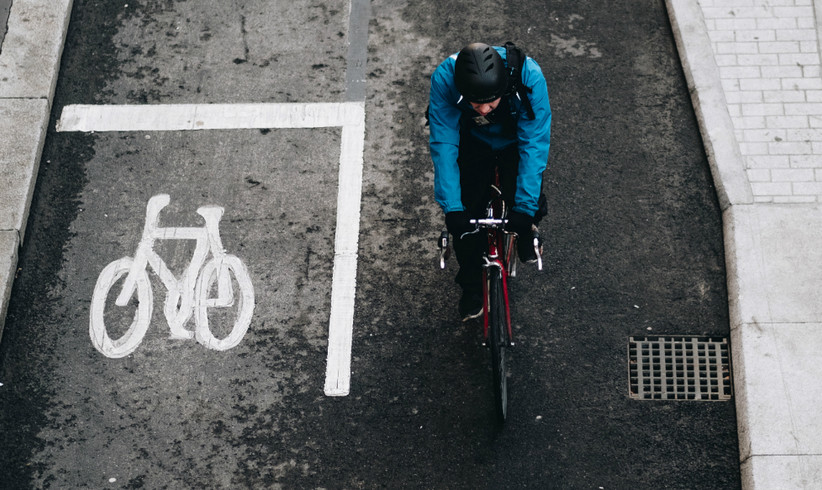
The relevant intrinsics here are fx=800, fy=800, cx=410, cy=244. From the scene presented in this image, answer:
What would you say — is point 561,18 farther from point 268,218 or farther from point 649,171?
point 268,218

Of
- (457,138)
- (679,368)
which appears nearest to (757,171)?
(679,368)

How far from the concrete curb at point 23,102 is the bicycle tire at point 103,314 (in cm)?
69

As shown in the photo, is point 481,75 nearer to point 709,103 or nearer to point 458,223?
point 458,223

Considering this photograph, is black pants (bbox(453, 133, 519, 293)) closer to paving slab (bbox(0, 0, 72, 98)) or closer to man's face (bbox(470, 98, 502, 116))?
man's face (bbox(470, 98, 502, 116))

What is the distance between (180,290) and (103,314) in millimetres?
601

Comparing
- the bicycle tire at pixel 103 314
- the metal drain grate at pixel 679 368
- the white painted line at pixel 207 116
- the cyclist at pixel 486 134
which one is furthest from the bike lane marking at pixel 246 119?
the metal drain grate at pixel 679 368

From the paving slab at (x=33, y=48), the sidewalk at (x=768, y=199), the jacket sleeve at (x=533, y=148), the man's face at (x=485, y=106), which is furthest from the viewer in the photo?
the paving slab at (x=33, y=48)

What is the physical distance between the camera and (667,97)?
699 cm

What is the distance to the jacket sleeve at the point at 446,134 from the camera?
16.0 ft

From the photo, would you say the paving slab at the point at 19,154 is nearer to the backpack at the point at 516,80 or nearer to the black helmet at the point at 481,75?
the black helmet at the point at 481,75

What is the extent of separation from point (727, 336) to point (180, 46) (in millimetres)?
5332

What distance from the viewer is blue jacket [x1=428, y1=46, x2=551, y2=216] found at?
4867 millimetres

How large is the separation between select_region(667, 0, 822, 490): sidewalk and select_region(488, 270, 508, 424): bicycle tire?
1.73m

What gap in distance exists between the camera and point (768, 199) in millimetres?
6367
